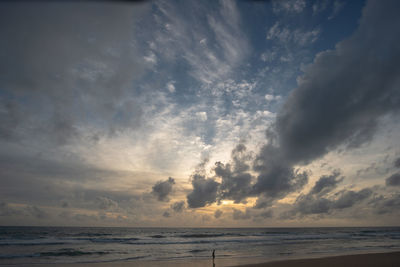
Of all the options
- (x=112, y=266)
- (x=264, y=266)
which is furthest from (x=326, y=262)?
(x=112, y=266)

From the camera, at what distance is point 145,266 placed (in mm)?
21000

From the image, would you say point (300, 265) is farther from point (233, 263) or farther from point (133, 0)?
point (133, 0)

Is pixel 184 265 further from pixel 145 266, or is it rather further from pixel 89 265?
pixel 89 265

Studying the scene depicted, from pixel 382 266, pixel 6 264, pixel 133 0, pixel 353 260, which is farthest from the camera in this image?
pixel 353 260

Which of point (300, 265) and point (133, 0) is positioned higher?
point (133, 0)

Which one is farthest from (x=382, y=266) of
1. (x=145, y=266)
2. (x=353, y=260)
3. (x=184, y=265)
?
(x=145, y=266)

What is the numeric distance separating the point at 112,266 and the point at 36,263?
304 inches

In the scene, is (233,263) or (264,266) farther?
(233,263)

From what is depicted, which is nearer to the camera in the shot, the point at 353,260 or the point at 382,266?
the point at 382,266

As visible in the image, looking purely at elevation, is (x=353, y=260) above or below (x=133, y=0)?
below

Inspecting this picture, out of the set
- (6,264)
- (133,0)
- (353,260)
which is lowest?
(353,260)

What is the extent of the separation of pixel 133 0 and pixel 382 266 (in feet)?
90.4

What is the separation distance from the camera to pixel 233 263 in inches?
878

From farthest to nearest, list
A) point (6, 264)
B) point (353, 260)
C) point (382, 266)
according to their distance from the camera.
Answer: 1. point (353, 260)
2. point (6, 264)
3. point (382, 266)
